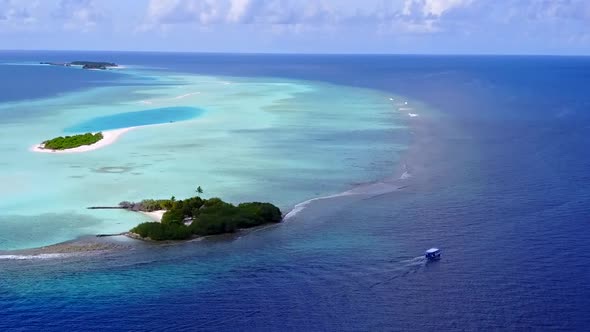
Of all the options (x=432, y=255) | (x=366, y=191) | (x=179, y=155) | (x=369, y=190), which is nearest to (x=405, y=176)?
(x=369, y=190)

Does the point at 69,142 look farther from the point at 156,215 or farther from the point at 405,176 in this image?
the point at 405,176

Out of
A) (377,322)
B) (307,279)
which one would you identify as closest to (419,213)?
(307,279)

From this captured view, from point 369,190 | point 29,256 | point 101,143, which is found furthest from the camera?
point 101,143

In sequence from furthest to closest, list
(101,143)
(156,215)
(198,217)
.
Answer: (101,143)
(156,215)
(198,217)

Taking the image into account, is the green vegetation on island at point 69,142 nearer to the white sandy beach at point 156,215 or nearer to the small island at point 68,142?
the small island at point 68,142

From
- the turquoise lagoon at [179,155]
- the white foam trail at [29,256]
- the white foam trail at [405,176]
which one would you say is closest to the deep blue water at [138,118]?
the turquoise lagoon at [179,155]

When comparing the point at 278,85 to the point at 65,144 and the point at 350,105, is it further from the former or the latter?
the point at 65,144

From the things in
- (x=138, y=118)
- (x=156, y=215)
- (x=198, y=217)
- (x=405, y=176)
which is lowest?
(x=198, y=217)
